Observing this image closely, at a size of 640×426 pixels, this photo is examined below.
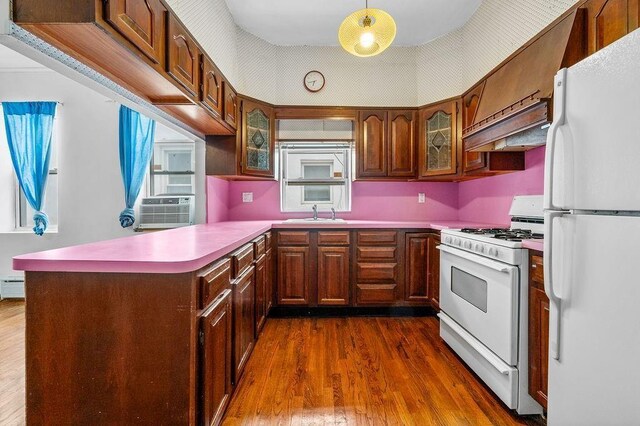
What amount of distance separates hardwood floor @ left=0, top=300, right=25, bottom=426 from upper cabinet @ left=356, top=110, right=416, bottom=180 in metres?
2.97

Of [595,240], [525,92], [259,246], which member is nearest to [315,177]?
[259,246]

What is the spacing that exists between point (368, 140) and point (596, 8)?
1.95 m

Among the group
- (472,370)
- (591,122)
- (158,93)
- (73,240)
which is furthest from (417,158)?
(73,240)

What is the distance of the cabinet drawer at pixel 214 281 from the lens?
Answer: 47.9 inches

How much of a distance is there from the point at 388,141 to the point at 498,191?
1158mm

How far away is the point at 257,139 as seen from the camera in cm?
313

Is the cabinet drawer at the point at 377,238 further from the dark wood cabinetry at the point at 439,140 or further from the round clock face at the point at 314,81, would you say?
the round clock face at the point at 314,81

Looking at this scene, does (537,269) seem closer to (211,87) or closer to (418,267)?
(418,267)

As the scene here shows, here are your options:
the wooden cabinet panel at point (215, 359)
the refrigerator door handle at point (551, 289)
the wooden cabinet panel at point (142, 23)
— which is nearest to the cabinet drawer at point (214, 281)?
the wooden cabinet panel at point (215, 359)

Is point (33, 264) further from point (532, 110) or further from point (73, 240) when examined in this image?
point (73, 240)

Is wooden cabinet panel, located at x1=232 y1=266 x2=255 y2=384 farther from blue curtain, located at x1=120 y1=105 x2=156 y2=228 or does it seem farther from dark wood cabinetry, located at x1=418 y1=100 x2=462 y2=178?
dark wood cabinetry, located at x1=418 y1=100 x2=462 y2=178

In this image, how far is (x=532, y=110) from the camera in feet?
5.66

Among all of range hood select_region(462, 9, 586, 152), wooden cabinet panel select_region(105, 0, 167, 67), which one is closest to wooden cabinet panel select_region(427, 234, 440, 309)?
range hood select_region(462, 9, 586, 152)

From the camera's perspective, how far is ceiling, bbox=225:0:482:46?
8.77ft
